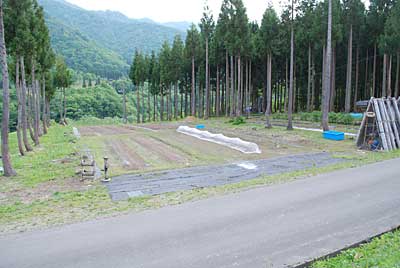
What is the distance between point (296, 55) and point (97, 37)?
113m

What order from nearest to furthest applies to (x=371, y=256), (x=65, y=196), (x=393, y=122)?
(x=371, y=256)
(x=65, y=196)
(x=393, y=122)

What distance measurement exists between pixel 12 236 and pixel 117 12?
205614mm

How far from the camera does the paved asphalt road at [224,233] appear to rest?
3.85 m

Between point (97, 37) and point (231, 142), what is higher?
point (97, 37)

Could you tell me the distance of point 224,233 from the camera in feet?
15.1

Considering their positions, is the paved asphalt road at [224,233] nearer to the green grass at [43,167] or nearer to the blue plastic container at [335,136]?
the green grass at [43,167]

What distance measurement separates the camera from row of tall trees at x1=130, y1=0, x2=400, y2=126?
24.0m

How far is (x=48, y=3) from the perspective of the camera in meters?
144

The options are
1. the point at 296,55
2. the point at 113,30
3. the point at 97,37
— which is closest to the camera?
the point at 296,55

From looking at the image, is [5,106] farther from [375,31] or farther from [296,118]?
[375,31]

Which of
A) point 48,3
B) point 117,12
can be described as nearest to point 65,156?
point 48,3

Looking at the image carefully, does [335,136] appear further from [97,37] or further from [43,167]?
[97,37]

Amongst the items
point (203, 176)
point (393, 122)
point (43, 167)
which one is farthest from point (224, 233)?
point (393, 122)

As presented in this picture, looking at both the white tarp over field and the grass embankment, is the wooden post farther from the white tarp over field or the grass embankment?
the white tarp over field
